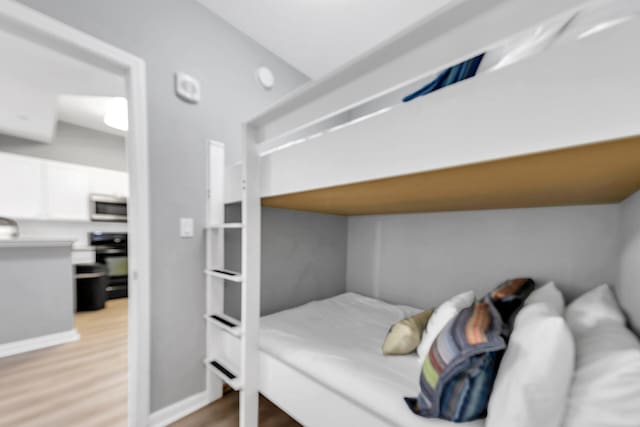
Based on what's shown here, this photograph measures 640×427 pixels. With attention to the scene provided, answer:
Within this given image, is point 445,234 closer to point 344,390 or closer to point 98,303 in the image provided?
point 344,390

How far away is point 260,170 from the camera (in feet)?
3.93

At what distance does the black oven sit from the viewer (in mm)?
4016

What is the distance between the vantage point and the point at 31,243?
2.39 meters

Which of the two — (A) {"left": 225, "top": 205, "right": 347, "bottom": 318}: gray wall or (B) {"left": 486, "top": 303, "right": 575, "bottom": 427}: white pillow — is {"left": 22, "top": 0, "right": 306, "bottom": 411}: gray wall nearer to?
(A) {"left": 225, "top": 205, "right": 347, "bottom": 318}: gray wall

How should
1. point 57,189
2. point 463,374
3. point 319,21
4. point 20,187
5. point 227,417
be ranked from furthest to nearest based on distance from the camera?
1. point 57,189
2. point 20,187
3. point 319,21
4. point 227,417
5. point 463,374

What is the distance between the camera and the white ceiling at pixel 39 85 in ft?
6.57

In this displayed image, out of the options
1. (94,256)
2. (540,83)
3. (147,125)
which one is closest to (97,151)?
(94,256)

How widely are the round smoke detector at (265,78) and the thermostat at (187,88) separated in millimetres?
560

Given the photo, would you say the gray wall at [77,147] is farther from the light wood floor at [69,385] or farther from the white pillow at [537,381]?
the white pillow at [537,381]

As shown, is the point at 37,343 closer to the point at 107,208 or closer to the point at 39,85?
the point at 107,208

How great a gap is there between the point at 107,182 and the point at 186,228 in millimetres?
3721

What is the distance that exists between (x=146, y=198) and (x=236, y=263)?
2.24ft

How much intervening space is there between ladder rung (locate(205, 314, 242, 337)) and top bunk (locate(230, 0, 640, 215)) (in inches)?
33.8

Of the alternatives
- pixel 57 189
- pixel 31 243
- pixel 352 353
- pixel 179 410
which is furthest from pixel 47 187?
pixel 352 353
